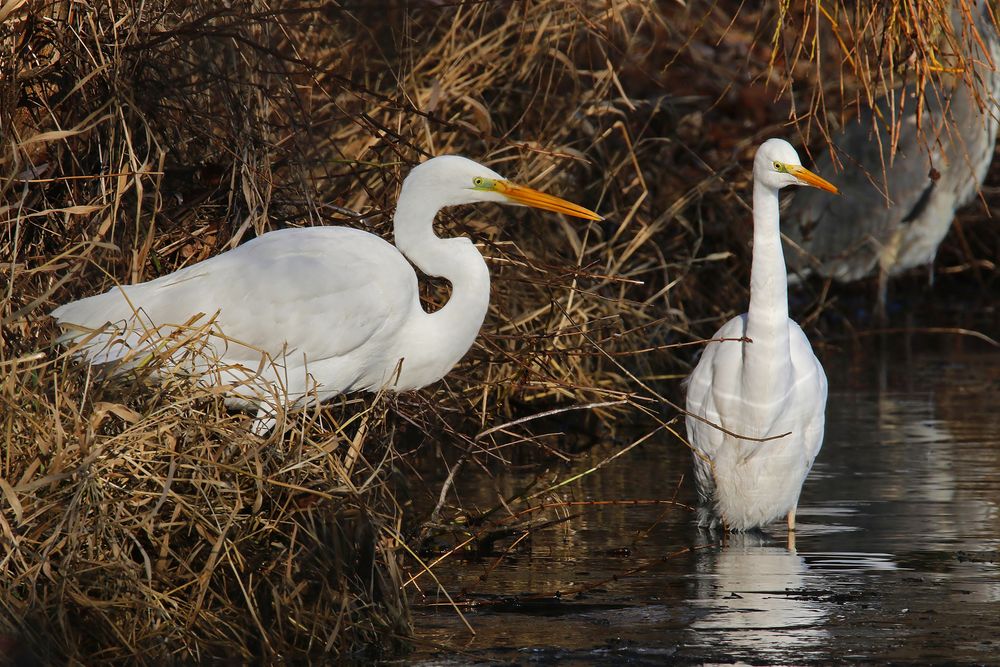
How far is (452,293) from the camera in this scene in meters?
4.68

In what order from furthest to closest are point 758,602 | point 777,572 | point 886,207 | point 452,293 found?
point 886,207 < point 452,293 < point 777,572 < point 758,602

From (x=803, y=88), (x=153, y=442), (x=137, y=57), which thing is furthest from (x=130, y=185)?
(x=803, y=88)

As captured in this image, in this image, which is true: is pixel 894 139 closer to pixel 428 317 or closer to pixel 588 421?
pixel 428 317

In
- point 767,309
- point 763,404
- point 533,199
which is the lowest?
point 763,404

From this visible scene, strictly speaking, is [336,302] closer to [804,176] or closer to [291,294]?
[291,294]

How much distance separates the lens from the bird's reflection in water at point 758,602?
12.0 ft

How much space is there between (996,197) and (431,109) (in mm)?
6116

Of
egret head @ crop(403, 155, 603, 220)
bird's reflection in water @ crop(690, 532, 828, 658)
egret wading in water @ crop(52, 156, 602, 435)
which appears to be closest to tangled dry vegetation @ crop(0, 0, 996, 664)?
egret wading in water @ crop(52, 156, 602, 435)

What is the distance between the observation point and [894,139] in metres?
4.61

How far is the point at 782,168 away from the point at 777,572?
1567 mm

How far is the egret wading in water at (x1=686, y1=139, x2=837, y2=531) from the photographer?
201 inches

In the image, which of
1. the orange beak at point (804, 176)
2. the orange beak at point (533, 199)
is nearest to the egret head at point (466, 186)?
the orange beak at point (533, 199)

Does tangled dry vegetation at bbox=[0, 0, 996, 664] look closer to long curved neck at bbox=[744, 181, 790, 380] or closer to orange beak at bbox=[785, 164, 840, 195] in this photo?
orange beak at bbox=[785, 164, 840, 195]

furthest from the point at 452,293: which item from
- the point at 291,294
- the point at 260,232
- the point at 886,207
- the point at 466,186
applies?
the point at 886,207
